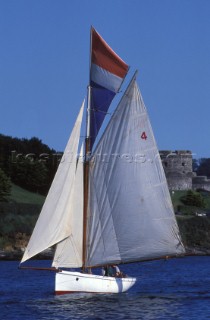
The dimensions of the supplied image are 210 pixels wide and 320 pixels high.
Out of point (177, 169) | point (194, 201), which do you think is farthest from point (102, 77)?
point (177, 169)

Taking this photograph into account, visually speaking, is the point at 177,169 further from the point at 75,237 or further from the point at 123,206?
the point at 75,237

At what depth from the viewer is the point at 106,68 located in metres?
41.0

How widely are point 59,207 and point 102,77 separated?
5.92m

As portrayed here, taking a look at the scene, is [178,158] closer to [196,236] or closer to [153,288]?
[196,236]

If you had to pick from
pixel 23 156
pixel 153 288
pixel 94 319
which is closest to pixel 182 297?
pixel 153 288

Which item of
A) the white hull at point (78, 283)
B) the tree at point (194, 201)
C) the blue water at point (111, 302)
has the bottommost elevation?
the blue water at point (111, 302)

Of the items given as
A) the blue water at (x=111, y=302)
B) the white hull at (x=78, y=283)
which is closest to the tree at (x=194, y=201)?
the blue water at (x=111, y=302)

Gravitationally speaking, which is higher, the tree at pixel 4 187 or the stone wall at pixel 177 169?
the stone wall at pixel 177 169

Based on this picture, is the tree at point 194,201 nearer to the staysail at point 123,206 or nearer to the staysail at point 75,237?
the staysail at point 123,206

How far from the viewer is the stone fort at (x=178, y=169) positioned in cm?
15162

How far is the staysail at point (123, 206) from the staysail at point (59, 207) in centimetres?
123

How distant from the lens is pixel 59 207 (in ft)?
128

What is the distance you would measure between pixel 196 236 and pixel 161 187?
2270 inches

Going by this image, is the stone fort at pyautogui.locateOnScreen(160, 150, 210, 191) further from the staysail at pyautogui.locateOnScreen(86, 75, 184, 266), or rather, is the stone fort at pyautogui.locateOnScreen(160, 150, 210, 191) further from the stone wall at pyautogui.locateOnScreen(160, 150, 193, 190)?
the staysail at pyautogui.locateOnScreen(86, 75, 184, 266)
